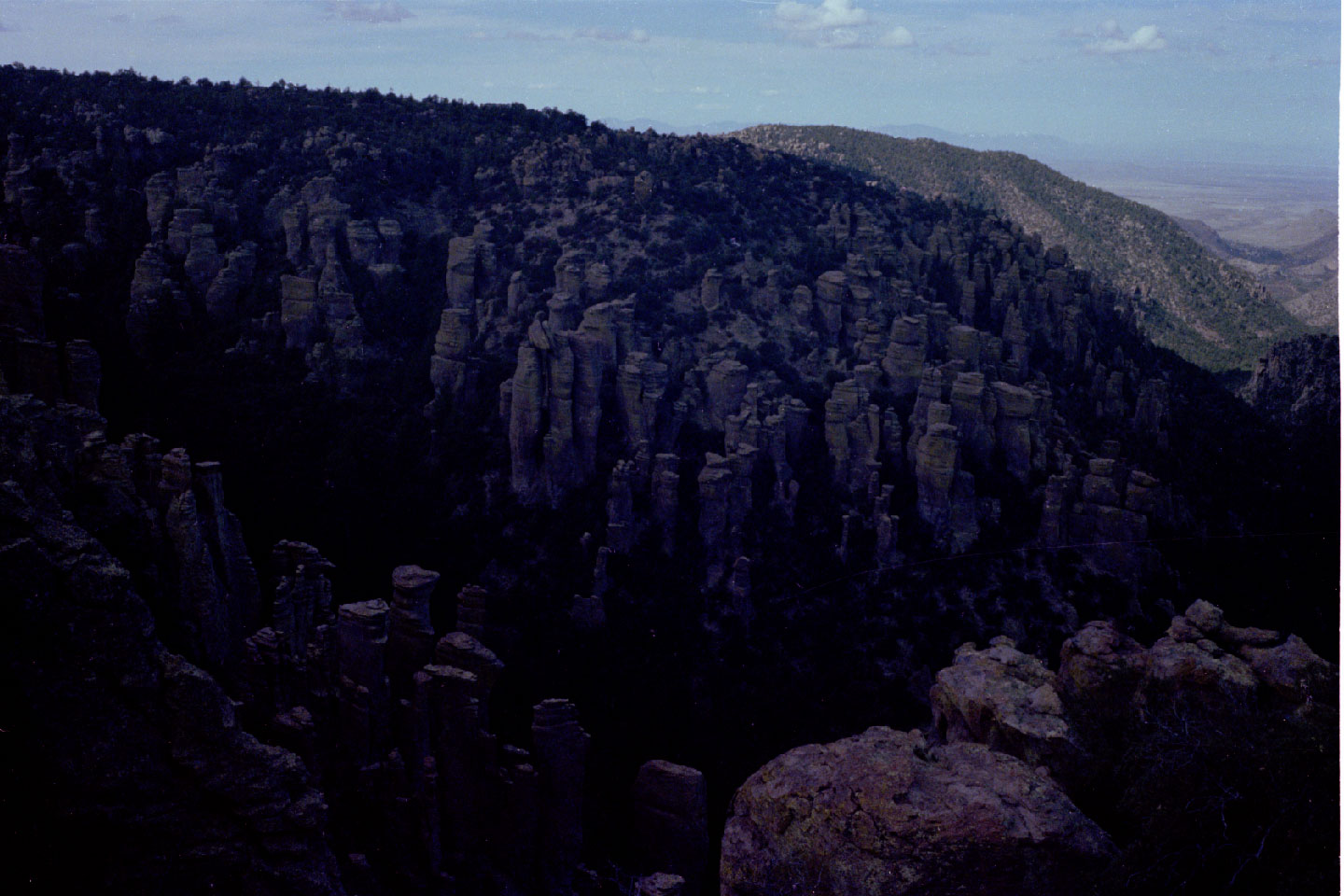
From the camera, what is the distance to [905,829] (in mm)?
8500

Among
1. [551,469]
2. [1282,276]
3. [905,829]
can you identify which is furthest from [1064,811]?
[1282,276]

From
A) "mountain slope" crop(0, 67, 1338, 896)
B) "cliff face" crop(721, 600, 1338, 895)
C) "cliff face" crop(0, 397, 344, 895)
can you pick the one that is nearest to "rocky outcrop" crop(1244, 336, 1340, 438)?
"mountain slope" crop(0, 67, 1338, 896)

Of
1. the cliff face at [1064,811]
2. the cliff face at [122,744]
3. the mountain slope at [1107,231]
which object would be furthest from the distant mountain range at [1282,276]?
the cliff face at [122,744]

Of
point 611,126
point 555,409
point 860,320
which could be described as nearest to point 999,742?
point 555,409

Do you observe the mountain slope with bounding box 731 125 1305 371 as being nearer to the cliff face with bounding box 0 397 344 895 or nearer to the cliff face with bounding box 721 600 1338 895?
the cliff face with bounding box 721 600 1338 895

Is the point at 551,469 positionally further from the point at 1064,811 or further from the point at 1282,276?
the point at 1282,276

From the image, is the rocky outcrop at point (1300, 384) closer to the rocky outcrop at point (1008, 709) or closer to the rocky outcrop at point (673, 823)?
the rocky outcrop at point (1008, 709)

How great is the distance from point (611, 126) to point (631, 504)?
3800cm

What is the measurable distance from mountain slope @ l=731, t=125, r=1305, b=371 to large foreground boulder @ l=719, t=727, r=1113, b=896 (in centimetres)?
6407

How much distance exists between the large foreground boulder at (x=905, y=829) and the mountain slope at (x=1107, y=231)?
6407 cm

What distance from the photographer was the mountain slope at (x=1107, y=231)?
2790 inches

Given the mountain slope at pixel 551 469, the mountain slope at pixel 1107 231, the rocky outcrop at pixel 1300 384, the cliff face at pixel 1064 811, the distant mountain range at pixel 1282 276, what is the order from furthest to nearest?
Result: the mountain slope at pixel 1107 231 < the distant mountain range at pixel 1282 276 < the rocky outcrop at pixel 1300 384 < the mountain slope at pixel 551 469 < the cliff face at pixel 1064 811

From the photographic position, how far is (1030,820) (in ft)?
27.9

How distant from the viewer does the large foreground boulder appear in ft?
27.3
